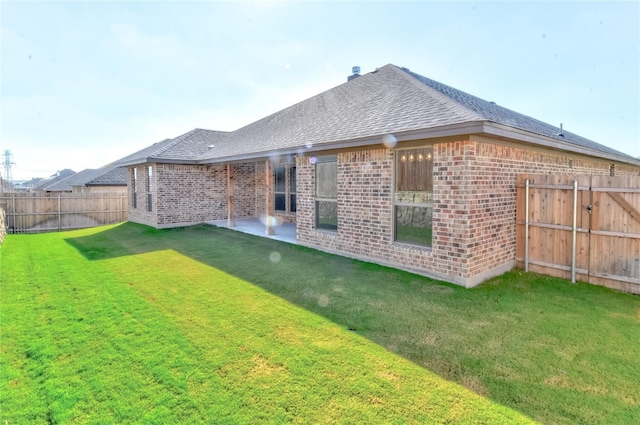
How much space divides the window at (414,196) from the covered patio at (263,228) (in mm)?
3854

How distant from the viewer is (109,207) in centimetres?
1886

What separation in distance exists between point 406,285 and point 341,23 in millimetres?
7871

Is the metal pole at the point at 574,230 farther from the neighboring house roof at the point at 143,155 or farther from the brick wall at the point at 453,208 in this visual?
the neighboring house roof at the point at 143,155

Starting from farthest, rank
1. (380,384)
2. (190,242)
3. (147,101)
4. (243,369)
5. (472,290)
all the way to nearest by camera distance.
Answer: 1. (147,101)
2. (190,242)
3. (472,290)
4. (243,369)
5. (380,384)

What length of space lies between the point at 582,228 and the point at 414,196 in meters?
3.02

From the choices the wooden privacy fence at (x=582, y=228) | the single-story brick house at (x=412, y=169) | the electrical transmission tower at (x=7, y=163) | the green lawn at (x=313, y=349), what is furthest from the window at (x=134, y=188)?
the electrical transmission tower at (x=7, y=163)

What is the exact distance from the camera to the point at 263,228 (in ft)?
42.5

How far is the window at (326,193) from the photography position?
29.1 feet

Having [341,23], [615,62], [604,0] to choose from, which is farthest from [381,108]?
[615,62]

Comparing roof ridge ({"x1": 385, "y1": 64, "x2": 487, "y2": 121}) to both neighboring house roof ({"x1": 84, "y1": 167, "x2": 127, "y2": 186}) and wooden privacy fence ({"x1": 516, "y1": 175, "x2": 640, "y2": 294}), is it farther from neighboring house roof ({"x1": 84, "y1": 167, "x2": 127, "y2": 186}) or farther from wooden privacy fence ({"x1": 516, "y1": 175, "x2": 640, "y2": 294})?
neighboring house roof ({"x1": 84, "y1": 167, "x2": 127, "y2": 186})

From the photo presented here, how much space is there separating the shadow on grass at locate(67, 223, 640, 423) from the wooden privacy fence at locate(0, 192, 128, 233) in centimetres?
1402

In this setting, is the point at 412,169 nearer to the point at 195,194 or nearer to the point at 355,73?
the point at 355,73

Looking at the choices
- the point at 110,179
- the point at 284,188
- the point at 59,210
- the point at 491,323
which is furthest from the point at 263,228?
the point at 110,179

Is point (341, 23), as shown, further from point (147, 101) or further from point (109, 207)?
point (109, 207)
